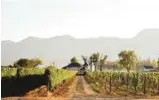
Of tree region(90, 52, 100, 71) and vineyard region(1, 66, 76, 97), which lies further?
tree region(90, 52, 100, 71)

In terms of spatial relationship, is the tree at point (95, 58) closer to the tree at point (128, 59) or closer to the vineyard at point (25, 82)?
the tree at point (128, 59)

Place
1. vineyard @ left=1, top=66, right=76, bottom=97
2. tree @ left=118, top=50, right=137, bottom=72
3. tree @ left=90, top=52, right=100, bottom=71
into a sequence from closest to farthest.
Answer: vineyard @ left=1, top=66, right=76, bottom=97
tree @ left=118, top=50, right=137, bottom=72
tree @ left=90, top=52, right=100, bottom=71

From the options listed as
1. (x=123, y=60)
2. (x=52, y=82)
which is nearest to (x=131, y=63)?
(x=123, y=60)

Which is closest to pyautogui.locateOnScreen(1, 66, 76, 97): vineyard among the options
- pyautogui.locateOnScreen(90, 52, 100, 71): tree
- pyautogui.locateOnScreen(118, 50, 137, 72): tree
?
pyautogui.locateOnScreen(118, 50, 137, 72): tree

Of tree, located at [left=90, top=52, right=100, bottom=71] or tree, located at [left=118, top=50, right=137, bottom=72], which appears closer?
tree, located at [left=118, top=50, right=137, bottom=72]

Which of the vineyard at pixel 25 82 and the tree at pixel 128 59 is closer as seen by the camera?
the vineyard at pixel 25 82

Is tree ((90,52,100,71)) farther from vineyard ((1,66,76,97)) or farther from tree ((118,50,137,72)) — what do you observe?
vineyard ((1,66,76,97))

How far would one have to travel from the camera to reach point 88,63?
5969 inches

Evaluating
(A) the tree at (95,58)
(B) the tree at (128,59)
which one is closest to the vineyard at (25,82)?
(B) the tree at (128,59)

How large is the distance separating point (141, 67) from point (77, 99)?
6424 inches

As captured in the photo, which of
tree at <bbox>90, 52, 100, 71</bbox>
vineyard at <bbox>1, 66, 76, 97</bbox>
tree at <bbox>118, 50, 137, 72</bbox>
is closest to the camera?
vineyard at <bbox>1, 66, 76, 97</bbox>

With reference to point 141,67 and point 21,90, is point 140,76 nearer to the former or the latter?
point 21,90

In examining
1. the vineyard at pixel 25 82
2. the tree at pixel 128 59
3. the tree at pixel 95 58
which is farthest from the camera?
the tree at pixel 95 58

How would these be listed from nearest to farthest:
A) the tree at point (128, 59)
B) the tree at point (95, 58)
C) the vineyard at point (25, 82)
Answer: the vineyard at point (25, 82)
the tree at point (128, 59)
the tree at point (95, 58)
